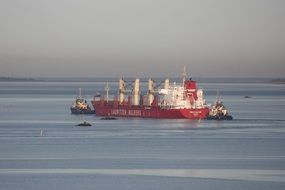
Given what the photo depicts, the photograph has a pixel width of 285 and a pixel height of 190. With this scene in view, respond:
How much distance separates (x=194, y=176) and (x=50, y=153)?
15.8 metres

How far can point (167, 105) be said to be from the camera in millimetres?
116938

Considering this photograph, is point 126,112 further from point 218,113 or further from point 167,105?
point 218,113

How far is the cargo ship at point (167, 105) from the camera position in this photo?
11269 cm

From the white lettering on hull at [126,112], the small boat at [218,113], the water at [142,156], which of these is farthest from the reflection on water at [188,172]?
the white lettering on hull at [126,112]

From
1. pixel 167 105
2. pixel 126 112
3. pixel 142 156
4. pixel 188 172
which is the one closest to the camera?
pixel 188 172

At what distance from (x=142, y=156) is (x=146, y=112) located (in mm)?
55412

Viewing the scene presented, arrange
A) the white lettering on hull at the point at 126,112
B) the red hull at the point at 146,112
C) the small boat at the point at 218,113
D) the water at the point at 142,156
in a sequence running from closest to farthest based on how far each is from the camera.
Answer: the water at the point at 142,156 < the small boat at the point at 218,113 < the red hull at the point at 146,112 < the white lettering on hull at the point at 126,112

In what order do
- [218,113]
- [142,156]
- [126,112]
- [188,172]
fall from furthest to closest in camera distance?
[126,112]
[218,113]
[142,156]
[188,172]

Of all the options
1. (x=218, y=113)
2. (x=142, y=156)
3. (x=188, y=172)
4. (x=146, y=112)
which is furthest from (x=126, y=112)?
(x=188, y=172)

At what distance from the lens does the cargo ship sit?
11269 cm

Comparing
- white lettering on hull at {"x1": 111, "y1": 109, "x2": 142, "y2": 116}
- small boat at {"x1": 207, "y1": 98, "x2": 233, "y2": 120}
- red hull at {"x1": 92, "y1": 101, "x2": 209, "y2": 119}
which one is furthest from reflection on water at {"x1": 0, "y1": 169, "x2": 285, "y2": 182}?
white lettering on hull at {"x1": 111, "y1": 109, "x2": 142, "y2": 116}

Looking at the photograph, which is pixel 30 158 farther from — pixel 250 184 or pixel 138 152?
pixel 250 184

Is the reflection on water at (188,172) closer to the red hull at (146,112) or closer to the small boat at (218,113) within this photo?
the red hull at (146,112)

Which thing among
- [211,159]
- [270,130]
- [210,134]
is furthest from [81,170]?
[270,130]
